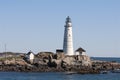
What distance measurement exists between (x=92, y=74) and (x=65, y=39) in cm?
1644

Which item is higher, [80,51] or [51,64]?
[80,51]

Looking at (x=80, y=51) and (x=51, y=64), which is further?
(x=80, y=51)

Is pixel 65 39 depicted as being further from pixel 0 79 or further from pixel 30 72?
pixel 0 79

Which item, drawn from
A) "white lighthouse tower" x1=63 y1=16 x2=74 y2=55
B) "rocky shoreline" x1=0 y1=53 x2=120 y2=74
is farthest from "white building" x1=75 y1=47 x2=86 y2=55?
"rocky shoreline" x1=0 y1=53 x2=120 y2=74

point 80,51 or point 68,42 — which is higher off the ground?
point 68,42

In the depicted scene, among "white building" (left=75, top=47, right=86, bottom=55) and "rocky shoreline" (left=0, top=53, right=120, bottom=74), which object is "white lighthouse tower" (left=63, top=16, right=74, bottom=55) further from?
"white building" (left=75, top=47, right=86, bottom=55)

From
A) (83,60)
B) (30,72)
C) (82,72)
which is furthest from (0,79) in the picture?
(83,60)

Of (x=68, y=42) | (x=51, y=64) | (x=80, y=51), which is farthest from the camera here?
(x=80, y=51)

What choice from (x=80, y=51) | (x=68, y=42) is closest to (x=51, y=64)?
(x=68, y=42)

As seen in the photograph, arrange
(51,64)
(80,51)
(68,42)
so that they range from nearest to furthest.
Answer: (51,64) → (68,42) → (80,51)

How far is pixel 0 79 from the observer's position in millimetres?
71188

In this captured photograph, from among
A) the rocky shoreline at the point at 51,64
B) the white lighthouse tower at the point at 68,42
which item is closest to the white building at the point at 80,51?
the white lighthouse tower at the point at 68,42

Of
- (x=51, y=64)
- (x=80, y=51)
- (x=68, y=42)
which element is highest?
(x=68, y=42)

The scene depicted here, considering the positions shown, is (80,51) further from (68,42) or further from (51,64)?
(51,64)
